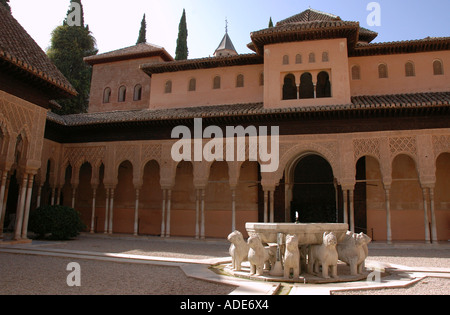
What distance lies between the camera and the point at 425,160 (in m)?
14.7

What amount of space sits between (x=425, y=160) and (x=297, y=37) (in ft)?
25.8

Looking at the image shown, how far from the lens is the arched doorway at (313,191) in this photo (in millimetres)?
18578

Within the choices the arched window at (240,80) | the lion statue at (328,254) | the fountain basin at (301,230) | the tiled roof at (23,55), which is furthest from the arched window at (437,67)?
the tiled roof at (23,55)

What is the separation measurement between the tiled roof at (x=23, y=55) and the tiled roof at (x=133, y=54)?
32.0ft

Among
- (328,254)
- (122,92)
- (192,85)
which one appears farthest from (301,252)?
(122,92)

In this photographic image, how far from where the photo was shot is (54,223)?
14.7 meters

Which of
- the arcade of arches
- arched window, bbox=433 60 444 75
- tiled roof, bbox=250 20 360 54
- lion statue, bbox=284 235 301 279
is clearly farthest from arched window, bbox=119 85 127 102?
lion statue, bbox=284 235 301 279

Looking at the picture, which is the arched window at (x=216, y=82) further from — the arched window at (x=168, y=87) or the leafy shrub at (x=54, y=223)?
the leafy shrub at (x=54, y=223)

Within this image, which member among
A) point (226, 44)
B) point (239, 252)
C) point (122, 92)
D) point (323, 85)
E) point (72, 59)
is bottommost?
point (239, 252)

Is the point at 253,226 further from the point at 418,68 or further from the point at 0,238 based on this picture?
the point at 418,68

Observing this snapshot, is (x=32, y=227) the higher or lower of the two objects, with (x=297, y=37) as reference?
lower

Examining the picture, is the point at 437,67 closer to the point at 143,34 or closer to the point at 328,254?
the point at 328,254

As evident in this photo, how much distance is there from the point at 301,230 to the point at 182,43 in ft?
92.0

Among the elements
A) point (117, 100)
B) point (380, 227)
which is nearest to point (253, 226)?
point (380, 227)
